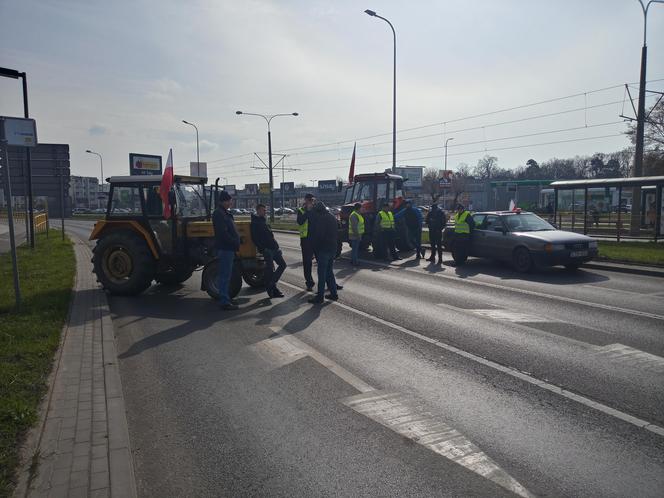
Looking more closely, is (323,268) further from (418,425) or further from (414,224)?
(414,224)

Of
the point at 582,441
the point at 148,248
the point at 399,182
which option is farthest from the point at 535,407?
the point at 399,182

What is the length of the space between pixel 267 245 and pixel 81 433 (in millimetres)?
6136

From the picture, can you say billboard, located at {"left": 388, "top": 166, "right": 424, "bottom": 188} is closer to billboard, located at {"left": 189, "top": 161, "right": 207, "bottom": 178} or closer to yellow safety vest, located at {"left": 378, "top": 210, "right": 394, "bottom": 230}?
billboard, located at {"left": 189, "top": 161, "right": 207, "bottom": 178}

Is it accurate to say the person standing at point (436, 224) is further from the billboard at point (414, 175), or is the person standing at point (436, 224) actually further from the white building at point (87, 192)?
the white building at point (87, 192)

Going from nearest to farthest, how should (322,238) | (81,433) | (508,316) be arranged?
(81,433) → (508,316) → (322,238)

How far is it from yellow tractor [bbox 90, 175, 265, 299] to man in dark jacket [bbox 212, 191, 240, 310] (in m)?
1.16

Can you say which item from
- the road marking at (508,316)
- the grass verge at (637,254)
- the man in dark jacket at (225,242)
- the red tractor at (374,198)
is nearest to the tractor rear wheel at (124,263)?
the man in dark jacket at (225,242)

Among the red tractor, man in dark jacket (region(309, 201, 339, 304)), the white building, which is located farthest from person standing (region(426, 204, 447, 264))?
the white building

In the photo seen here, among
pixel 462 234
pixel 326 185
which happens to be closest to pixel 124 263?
pixel 462 234

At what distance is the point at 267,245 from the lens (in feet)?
32.6

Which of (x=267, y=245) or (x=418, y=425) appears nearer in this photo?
(x=418, y=425)

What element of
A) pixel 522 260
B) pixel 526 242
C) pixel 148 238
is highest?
pixel 148 238

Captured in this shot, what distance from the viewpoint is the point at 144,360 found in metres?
6.18

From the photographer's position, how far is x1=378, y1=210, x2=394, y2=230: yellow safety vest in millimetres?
16188
